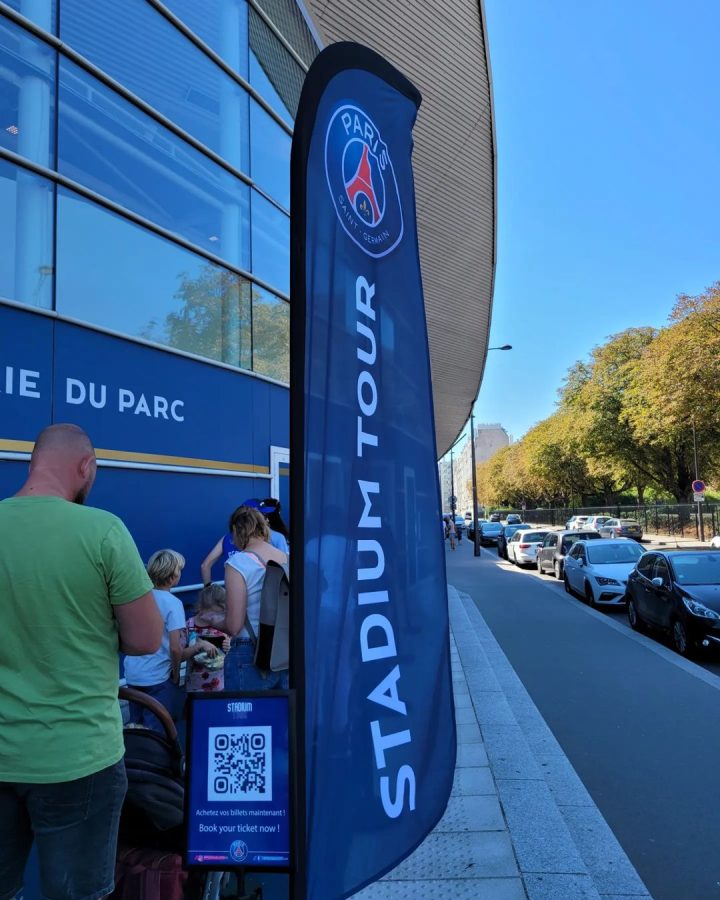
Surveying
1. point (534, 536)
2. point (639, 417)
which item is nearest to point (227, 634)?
point (534, 536)

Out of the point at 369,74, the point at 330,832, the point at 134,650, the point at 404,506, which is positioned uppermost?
the point at 369,74

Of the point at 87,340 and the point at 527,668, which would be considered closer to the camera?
the point at 87,340

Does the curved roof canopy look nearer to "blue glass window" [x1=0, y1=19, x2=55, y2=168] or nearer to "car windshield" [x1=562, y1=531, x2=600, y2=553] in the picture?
"blue glass window" [x1=0, y1=19, x2=55, y2=168]

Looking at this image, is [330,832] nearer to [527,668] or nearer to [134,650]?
[134,650]

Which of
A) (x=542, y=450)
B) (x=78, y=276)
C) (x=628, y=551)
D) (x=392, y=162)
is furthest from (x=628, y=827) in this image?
(x=542, y=450)

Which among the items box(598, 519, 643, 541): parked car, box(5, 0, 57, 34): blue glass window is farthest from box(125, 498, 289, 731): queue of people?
box(598, 519, 643, 541): parked car

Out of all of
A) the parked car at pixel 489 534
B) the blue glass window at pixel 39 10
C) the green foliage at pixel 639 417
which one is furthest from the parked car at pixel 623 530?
the blue glass window at pixel 39 10

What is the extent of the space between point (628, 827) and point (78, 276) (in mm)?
5106

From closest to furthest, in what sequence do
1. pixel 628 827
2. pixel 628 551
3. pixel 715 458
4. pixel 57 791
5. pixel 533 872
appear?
1. pixel 57 791
2. pixel 533 872
3. pixel 628 827
4. pixel 628 551
5. pixel 715 458

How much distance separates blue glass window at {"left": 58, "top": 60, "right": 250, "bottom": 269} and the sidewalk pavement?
4.90 m

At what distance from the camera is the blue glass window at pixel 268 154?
7504 mm

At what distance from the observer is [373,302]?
110 inches

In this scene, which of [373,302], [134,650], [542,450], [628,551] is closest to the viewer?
[134,650]

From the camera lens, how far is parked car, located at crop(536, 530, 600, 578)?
2097cm
